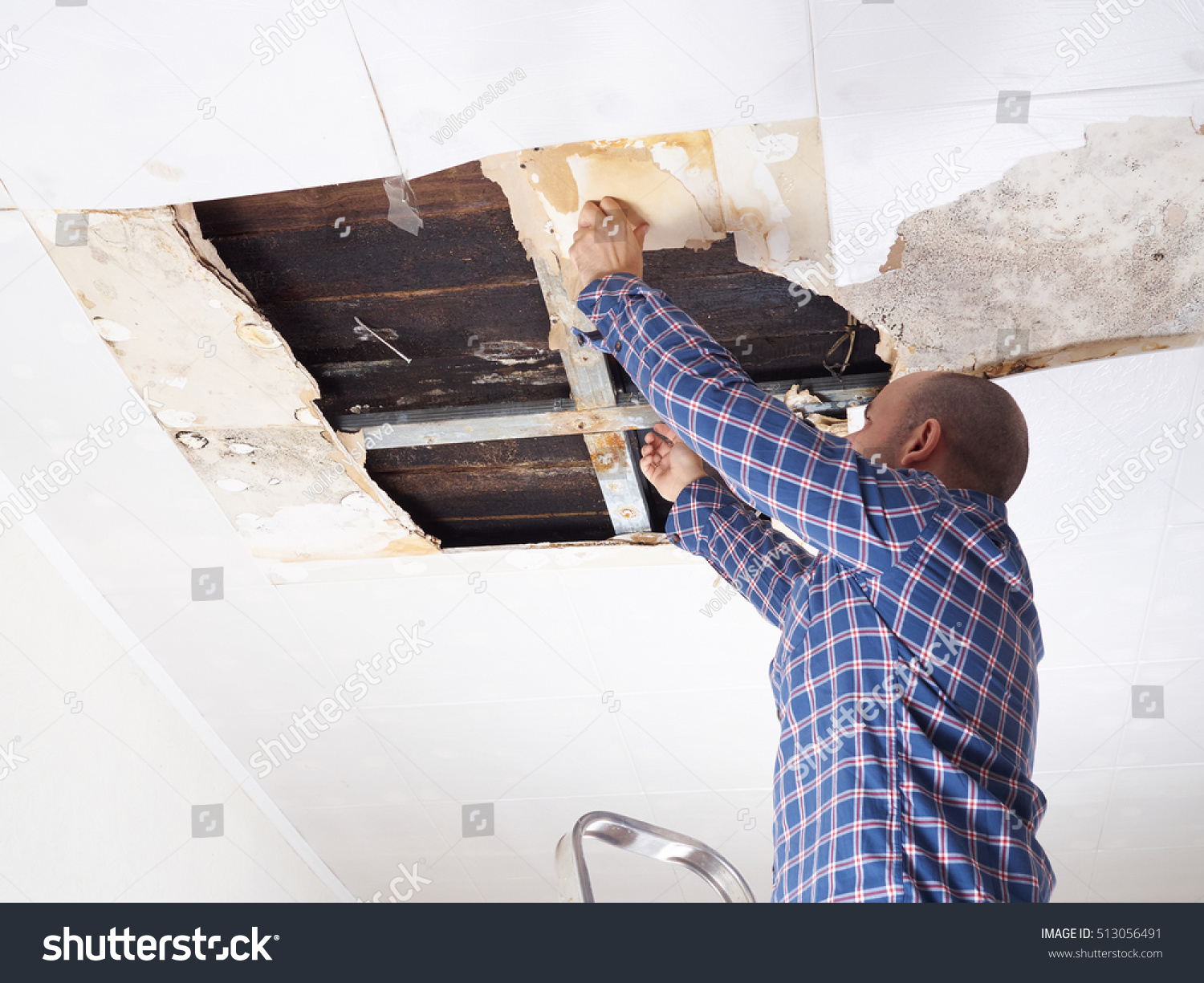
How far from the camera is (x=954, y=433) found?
4.55 ft

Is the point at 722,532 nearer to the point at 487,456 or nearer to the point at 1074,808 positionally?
the point at 487,456

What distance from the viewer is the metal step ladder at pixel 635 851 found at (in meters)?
1.51

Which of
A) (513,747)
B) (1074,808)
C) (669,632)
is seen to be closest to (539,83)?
(669,632)

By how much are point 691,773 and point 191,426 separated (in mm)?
1838

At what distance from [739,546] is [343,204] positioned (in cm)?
89

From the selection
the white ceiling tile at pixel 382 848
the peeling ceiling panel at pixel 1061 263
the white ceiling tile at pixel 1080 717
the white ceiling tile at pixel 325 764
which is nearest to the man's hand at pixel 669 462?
the peeling ceiling panel at pixel 1061 263

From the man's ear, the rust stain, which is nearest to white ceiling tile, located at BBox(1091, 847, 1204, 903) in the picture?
the man's ear

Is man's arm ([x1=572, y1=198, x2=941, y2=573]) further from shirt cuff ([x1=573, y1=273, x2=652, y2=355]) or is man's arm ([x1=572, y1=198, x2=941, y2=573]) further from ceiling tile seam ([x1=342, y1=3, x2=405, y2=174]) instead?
ceiling tile seam ([x1=342, y1=3, x2=405, y2=174])

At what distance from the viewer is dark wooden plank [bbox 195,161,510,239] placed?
1419mm

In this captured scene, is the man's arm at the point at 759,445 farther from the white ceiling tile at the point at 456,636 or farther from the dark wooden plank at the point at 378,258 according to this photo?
the white ceiling tile at the point at 456,636

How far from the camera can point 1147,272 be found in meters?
1.46
